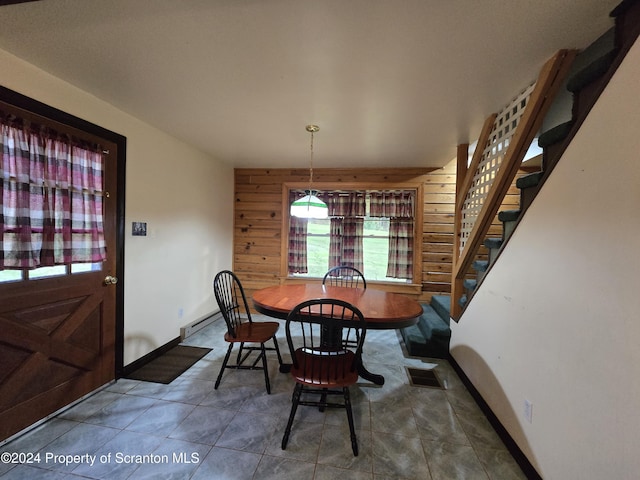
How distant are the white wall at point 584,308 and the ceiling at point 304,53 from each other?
589 millimetres

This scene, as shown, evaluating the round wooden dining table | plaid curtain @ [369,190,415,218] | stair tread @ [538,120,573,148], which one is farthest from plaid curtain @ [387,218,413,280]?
stair tread @ [538,120,573,148]

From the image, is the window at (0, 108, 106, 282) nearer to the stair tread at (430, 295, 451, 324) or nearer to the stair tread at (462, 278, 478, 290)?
the stair tread at (462, 278, 478, 290)

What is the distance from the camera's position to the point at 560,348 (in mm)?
1309

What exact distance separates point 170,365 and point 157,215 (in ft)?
5.16

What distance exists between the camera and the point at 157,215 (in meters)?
2.76

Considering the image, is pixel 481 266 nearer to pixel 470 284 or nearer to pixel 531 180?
A: pixel 470 284

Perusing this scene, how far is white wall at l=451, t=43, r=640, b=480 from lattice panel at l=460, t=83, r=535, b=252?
698mm

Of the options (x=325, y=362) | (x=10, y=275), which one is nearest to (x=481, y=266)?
(x=325, y=362)

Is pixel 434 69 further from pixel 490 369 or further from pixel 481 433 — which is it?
pixel 481 433

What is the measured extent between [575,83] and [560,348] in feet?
4.54

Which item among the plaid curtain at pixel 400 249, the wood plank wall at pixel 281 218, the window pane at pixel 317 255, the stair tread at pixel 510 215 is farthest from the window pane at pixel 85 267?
the plaid curtain at pixel 400 249

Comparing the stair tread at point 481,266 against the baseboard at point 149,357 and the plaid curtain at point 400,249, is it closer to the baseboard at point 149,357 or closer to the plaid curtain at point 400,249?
the plaid curtain at point 400,249

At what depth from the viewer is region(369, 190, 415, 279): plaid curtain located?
4.02 meters

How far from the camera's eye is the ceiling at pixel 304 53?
1221 millimetres
